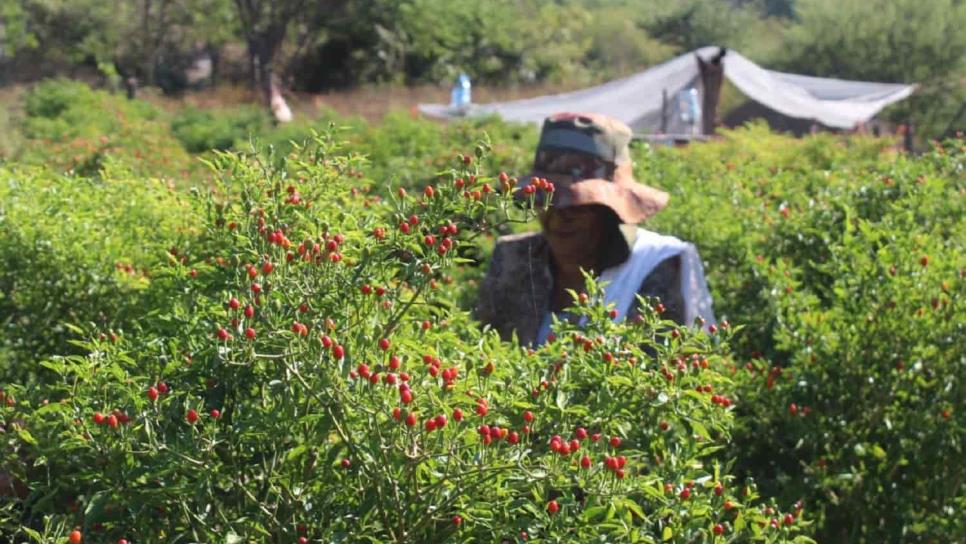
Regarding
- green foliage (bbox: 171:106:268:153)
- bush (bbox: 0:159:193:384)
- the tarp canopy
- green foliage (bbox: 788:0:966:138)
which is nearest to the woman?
bush (bbox: 0:159:193:384)

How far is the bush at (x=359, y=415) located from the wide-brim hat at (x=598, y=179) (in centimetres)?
99

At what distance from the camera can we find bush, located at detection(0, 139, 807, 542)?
249 centimetres

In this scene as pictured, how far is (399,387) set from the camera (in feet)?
8.00

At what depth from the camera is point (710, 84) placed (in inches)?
942

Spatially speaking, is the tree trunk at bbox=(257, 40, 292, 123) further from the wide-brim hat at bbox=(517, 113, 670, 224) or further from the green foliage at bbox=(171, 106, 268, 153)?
the wide-brim hat at bbox=(517, 113, 670, 224)

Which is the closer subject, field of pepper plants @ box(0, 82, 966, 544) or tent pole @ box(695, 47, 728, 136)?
field of pepper plants @ box(0, 82, 966, 544)

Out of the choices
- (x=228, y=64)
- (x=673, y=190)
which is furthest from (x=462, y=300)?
(x=228, y=64)

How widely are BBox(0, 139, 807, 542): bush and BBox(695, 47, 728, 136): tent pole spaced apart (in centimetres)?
2093

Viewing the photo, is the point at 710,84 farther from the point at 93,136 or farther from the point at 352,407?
the point at 352,407

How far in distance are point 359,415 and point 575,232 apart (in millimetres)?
1693

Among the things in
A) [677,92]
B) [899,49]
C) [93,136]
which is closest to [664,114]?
[677,92]

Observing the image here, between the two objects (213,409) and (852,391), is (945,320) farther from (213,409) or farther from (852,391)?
(213,409)

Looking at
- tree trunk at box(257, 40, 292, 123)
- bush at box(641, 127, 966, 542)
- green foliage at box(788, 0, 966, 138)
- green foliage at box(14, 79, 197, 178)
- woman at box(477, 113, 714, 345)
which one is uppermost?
woman at box(477, 113, 714, 345)

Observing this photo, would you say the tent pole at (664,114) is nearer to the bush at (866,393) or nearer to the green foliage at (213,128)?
the green foliage at (213,128)
